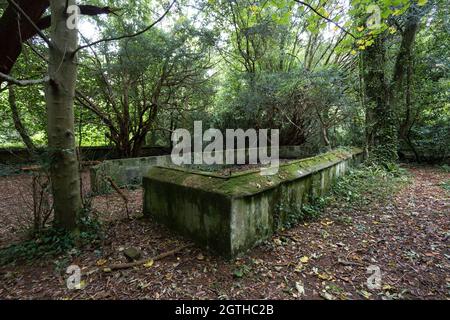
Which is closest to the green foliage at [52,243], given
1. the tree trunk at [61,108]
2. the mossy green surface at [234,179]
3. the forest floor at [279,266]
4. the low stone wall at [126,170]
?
the forest floor at [279,266]

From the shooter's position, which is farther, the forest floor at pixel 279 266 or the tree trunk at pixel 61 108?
the tree trunk at pixel 61 108

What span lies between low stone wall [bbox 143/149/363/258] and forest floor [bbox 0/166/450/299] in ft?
0.57

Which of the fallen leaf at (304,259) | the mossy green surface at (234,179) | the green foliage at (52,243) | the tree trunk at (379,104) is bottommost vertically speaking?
the fallen leaf at (304,259)

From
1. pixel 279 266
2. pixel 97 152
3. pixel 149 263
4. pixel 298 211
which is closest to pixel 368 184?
pixel 298 211

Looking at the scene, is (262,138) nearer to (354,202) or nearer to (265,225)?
(354,202)

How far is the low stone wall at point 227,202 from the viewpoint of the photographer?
2.39 meters

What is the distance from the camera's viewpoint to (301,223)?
3367 millimetres

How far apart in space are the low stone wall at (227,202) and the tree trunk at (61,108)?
44.8 inches

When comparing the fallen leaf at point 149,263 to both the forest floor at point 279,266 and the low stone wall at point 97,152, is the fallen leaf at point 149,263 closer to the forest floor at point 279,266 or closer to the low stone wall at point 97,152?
the forest floor at point 279,266

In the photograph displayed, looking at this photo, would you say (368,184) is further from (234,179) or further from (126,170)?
(126,170)

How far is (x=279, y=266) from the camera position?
7.80ft

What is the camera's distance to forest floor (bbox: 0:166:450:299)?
79.5 inches

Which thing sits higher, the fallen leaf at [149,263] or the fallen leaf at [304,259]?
the fallen leaf at [149,263]

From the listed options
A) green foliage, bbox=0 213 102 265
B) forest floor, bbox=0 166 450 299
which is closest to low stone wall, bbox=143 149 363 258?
forest floor, bbox=0 166 450 299
